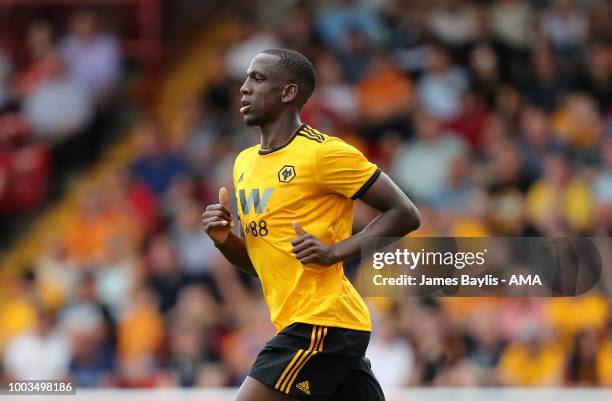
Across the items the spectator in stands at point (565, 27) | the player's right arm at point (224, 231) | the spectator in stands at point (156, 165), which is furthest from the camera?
the spectator in stands at point (156, 165)

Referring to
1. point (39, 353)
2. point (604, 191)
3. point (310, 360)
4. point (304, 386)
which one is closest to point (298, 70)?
point (310, 360)

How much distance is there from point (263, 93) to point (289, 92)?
118 mm

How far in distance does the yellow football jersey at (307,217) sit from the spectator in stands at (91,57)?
8.17 m

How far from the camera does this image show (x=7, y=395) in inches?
317

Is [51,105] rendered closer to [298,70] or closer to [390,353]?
[390,353]

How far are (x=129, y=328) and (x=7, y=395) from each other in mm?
3053

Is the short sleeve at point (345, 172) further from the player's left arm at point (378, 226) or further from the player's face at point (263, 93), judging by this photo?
the player's face at point (263, 93)

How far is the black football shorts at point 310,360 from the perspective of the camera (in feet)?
17.5

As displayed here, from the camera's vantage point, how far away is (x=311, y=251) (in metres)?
5.32

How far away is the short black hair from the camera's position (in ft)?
18.5

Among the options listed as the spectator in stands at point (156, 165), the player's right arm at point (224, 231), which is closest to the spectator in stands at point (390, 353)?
the spectator in stands at point (156, 165)

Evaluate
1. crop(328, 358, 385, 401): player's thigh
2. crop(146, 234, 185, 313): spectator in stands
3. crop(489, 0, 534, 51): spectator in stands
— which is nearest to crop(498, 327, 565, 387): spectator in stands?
crop(146, 234, 185, 313): spectator in stands

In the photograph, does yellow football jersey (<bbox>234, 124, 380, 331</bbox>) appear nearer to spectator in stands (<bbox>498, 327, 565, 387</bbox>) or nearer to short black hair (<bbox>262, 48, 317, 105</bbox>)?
short black hair (<bbox>262, 48, 317, 105</bbox>)

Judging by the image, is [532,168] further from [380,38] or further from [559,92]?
[380,38]
